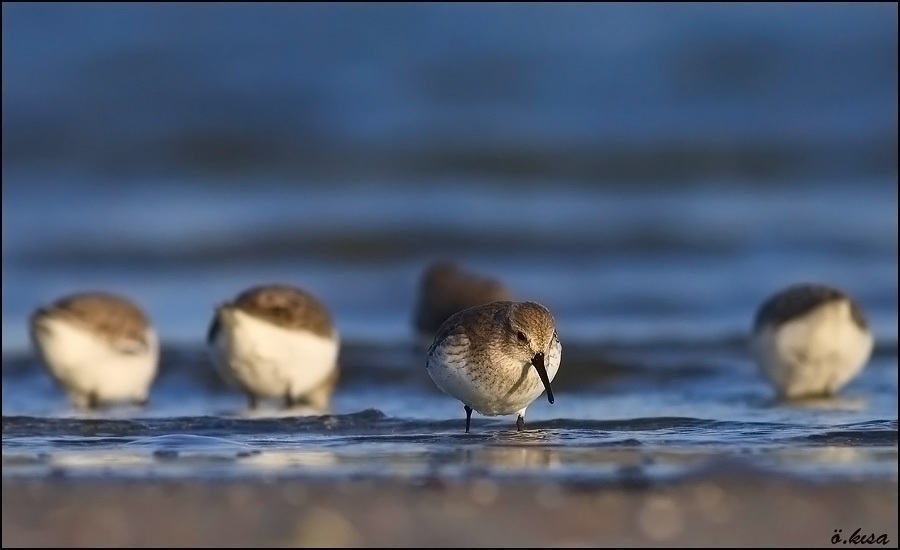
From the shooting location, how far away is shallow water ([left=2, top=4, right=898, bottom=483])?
6.33 m

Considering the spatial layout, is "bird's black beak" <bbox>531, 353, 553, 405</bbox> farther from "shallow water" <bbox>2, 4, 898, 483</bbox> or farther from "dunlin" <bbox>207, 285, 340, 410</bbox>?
"dunlin" <bbox>207, 285, 340, 410</bbox>

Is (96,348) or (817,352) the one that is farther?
(96,348)

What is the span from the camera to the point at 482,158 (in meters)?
18.2

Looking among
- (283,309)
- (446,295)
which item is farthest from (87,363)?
(446,295)

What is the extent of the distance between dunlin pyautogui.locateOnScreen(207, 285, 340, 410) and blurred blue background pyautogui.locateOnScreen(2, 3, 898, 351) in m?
2.14

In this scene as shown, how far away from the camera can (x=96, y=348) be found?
8.55 metres

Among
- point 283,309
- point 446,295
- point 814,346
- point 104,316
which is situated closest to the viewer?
point 814,346

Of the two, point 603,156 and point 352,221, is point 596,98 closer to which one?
point 603,156

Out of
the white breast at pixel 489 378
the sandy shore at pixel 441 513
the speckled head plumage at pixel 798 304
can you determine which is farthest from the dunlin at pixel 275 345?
the sandy shore at pixel 441 513

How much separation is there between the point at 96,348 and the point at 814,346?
4236 millimetres

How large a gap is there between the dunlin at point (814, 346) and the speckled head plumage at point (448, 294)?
7.67ft

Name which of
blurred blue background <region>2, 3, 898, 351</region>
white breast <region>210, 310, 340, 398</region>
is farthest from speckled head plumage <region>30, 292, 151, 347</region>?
blurred blue background <region>2, 3, 898, 351</region>

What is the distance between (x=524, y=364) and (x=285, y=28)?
627 inches
